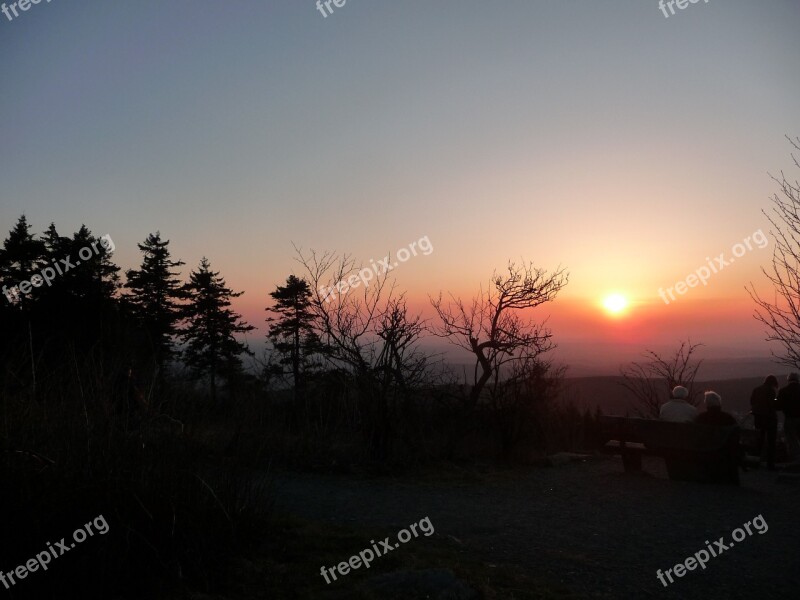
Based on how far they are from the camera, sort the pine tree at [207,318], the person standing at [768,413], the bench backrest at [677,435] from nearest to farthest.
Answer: the bench backrest at [677,435] < the person standing at [768,413] < the pine tree at [207,318]

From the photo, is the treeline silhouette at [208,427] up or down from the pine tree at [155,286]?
down

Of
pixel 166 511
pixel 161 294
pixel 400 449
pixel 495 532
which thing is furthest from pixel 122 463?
pixel 161 294

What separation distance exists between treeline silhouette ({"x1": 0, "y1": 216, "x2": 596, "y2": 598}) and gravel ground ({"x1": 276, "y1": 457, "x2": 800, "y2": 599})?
63.9 inches

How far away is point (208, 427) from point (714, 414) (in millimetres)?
10077

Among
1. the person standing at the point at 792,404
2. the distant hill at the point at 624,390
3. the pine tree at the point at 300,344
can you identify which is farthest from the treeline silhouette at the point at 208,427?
the distant hill at the point at 624,390

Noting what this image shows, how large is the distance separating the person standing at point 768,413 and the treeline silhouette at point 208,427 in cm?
463

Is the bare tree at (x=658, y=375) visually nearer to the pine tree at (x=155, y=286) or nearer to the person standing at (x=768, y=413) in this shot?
the person standing at (x=768, y=413)

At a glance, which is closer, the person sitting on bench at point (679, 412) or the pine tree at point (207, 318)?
the person sitting on bench at point (679, 412)

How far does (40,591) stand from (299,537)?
9.14 ft

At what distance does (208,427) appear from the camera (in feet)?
23.0

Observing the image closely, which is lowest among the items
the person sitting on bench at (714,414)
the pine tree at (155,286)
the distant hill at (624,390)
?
the distant hill at (624,390)

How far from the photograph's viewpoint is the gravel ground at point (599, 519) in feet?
21.0

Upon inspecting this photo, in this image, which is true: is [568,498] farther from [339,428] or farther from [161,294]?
Result: [161,294]

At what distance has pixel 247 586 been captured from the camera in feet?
18.4
